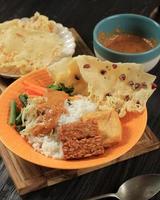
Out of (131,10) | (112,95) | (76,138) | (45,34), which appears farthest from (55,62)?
(131,10)

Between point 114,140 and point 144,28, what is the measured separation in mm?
583

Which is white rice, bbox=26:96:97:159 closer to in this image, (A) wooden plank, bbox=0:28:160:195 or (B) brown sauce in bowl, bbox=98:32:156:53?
(A) wooden plank, bbox=0:28:160:195

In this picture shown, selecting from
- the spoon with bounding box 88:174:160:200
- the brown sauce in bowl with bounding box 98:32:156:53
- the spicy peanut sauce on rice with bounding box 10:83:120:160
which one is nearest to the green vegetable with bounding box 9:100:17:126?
the spicy peanut sauce on rice with bounding box 10:83:120:160

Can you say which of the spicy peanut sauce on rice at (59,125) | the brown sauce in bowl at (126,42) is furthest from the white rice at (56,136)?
the brown sauce in bowl at (126,42)

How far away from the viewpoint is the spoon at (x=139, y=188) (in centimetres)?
107

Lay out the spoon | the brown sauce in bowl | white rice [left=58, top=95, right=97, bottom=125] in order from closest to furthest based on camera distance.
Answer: the spoon → white rice [left=58, top=95, right=97, bottom=125] → the brown sauce in bowl

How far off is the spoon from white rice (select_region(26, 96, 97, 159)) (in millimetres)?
168

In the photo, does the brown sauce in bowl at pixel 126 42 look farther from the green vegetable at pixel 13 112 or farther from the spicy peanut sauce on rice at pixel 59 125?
the green vegetable at pixel 13 112

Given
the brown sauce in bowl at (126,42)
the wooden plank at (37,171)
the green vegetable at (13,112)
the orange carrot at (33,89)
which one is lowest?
the wooden plank at (37,171)

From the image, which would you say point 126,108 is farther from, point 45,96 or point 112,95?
point 45,96

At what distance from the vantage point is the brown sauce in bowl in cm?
149

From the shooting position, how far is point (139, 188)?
1.09 metres

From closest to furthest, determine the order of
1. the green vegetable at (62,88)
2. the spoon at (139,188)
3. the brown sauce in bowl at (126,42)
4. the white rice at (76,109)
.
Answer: the spoon at (139,188), the white rice at (76,109), the green vegetable at (62,88), the brown sauce in bowl at (126,42)

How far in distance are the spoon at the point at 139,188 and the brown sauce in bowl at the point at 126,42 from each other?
1.77 feet
